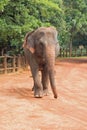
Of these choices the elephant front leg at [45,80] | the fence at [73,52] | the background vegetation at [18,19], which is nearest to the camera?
the elephant front leg at [45,80]

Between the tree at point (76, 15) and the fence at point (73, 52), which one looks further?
the fence at point (73, 52)

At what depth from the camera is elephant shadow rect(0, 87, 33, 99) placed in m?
13.8

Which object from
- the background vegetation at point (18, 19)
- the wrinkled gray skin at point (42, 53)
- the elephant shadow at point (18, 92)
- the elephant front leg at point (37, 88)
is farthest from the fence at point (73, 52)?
the elephant front leg at point (37, 88)

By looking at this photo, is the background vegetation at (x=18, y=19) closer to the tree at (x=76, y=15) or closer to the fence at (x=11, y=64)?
the fence at (x=11, y=64)

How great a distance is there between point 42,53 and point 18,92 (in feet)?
7.05

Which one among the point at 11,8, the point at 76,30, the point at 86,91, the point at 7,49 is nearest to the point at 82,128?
the point at 86,91

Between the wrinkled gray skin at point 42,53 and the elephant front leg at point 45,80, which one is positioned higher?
the wrinkled gray skin at point 42,53

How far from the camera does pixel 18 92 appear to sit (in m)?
14.7

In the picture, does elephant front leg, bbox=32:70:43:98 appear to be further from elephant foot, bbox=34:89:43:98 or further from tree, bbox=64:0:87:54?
tree, bbox=64:0:87:54

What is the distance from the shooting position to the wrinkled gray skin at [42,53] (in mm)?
12766

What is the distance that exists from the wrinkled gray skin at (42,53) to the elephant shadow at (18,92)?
1.89 ft

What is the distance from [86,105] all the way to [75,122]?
273 cm

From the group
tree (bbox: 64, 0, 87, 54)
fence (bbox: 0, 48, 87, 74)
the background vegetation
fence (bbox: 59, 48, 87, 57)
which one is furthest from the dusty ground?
fence (bbox: 59, 48, 87, 57)

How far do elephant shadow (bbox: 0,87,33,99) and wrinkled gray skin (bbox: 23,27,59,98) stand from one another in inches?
22.7
